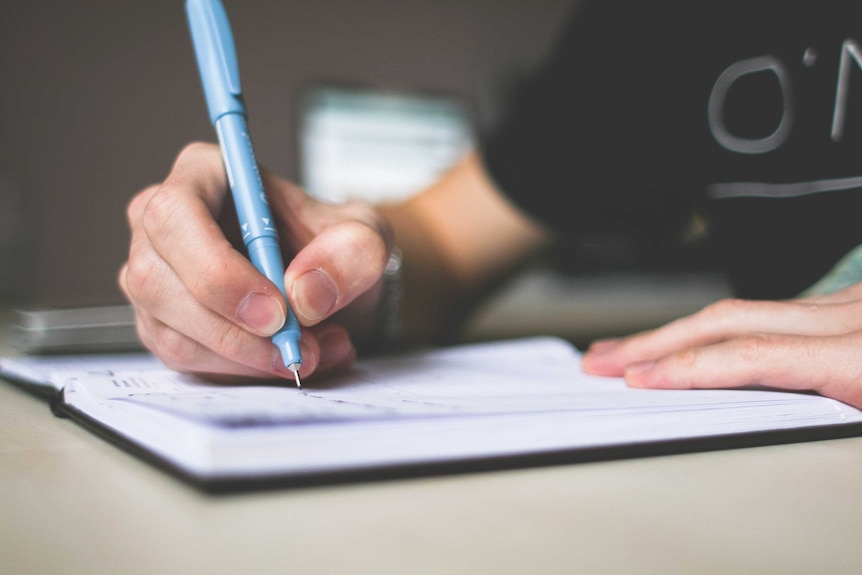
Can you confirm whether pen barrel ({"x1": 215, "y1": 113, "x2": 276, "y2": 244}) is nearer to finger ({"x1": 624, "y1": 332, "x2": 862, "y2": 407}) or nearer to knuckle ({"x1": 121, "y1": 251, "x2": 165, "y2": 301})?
knuckle ({"x1": 121, "y1": 251, "x2": 165, "y2": 301})

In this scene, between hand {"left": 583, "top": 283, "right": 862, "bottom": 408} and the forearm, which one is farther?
the forearm

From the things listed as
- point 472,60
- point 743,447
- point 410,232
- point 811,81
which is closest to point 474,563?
point 743,447

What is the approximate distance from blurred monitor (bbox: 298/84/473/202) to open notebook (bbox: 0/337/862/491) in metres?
1.60

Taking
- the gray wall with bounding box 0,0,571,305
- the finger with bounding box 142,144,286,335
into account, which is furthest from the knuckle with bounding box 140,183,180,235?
the gray wall with bounding box 0,0,571,305

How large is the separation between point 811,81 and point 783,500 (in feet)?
1.58

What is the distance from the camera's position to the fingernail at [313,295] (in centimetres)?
33

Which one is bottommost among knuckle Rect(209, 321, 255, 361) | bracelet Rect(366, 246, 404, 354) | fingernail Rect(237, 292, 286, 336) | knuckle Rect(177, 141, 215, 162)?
bracelet Rect(366, 246, 404, 354)

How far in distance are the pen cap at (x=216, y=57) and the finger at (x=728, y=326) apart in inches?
11.2

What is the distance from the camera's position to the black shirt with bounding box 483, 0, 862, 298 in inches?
22.3

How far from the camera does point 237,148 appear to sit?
1.23ft

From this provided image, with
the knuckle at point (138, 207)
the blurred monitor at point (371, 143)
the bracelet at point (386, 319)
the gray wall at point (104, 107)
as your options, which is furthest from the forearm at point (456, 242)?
the blurred monitor at point (371, 143)

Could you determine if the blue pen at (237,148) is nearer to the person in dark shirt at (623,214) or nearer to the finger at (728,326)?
the person in dark shirt at (623,214)

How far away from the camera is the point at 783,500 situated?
227 millimetres

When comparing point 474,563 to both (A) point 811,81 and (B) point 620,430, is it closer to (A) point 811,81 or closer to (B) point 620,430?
(B) point 620,430
